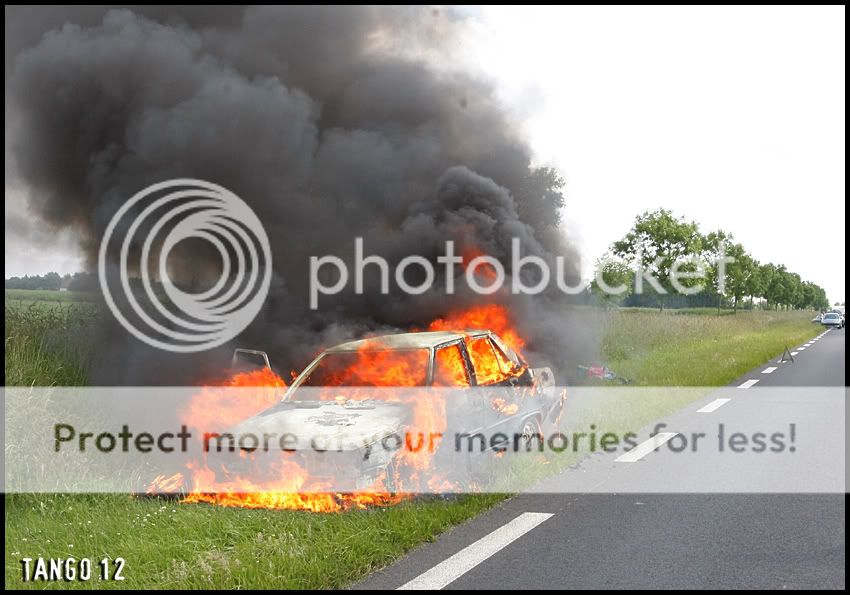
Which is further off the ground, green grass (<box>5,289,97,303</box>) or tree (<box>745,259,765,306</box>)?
tree (<box>745,259,765,306</box>)

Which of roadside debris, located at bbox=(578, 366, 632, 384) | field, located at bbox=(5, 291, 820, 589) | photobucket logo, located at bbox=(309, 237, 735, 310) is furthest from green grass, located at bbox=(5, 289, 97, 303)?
roadside debris, located at bbox=(578, 366, 632, 384)

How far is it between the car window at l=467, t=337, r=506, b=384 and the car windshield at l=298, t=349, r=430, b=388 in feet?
2.00

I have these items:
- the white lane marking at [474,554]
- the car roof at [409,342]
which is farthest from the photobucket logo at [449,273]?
the white lane marking at [474,554]

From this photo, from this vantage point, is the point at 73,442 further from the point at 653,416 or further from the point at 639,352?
the point at 639,352

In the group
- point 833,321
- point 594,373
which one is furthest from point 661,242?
point 594,373

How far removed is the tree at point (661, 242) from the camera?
1580 inches

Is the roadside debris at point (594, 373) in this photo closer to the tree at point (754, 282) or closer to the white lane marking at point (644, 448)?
the white lane marking at point (644, 448)

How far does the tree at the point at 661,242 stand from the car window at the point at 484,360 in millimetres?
35202

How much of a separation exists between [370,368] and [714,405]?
6.36 metres

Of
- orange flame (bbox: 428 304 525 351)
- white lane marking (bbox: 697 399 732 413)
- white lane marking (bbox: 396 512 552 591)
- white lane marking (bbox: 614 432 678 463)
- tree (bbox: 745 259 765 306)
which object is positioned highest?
tree (bbox: 745 259 765 306)

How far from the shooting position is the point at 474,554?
4277 mm

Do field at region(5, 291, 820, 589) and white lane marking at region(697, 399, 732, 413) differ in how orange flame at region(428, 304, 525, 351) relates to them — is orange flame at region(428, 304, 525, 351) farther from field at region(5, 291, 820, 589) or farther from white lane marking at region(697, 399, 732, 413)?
field at region(5, 291, 820, 589)

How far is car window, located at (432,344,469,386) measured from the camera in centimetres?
589

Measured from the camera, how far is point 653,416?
9422 mm
